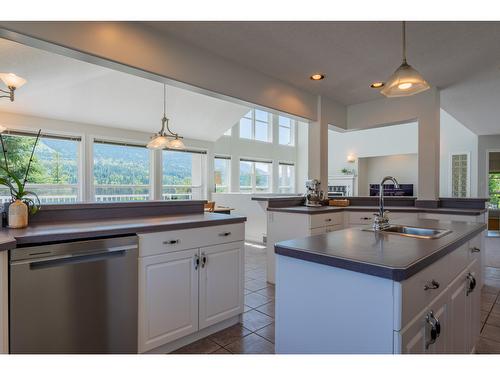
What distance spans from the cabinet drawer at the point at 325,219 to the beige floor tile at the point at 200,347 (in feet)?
5.07

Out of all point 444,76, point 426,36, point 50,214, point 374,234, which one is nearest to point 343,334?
point 374,234

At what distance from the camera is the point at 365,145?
8.95m

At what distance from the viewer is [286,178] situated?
1074cm

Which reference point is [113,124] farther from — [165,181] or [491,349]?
[491,349]

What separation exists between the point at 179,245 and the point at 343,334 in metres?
1.20

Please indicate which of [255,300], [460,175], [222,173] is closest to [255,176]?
[222,173]

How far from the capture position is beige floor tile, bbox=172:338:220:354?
6.45 feet

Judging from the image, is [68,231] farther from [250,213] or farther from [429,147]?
[250,213]

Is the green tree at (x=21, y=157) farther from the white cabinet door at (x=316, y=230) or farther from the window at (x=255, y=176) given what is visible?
the window at (x=255, y=176)

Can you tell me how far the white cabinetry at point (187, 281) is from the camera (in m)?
1.82

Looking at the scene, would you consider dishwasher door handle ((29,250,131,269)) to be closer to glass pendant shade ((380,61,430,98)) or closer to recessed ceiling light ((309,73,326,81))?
glass pendant shade ((380,61,430,98))

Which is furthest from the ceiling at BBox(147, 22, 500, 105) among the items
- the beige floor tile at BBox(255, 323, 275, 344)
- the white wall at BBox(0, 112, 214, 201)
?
the white wall at BBox(0, 112, 214, 201)

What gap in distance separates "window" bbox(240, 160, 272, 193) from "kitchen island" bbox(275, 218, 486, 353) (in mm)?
7746

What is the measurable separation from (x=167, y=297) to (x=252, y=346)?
2.26ft
